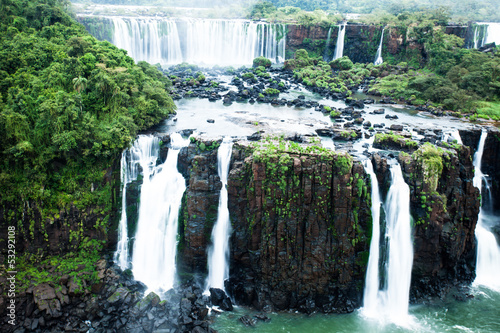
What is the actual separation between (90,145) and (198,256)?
852 cm

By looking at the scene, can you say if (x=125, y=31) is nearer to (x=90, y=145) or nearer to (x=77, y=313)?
(x=90, y=145)

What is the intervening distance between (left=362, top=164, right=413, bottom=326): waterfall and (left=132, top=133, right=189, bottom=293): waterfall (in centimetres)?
1044

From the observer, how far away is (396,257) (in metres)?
20.1

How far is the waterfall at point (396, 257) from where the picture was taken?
19797 millimetres

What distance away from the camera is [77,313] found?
1831 cm

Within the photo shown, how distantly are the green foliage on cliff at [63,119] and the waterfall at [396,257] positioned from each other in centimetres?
1448

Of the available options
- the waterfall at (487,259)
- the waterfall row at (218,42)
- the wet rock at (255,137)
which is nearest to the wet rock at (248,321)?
the wet rock at (255,137)

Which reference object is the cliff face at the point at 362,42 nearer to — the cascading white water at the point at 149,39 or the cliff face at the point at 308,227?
the cascading white water at the point at 149,39

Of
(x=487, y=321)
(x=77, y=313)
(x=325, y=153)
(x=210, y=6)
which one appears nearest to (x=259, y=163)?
(x=325, y=153)

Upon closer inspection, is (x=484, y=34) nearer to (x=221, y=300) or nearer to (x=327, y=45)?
(x=327, y=45)

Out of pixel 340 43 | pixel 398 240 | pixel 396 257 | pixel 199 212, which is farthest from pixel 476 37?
pixel 199 212

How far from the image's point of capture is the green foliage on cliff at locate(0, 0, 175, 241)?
66.8ft

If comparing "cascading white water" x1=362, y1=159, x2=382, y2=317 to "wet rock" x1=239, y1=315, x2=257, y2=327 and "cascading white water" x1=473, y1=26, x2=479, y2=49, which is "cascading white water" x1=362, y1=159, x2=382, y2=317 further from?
"cascading white water" x1=473, y1=26, x2=479, y2=49

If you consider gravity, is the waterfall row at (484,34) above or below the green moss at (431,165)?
above
